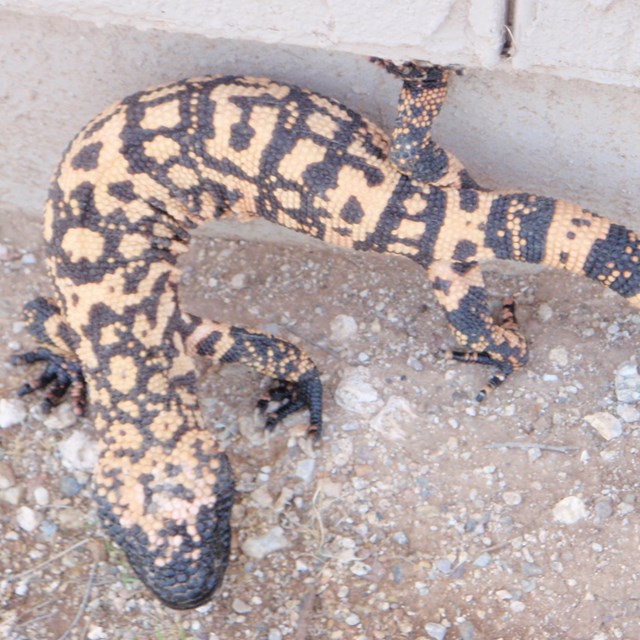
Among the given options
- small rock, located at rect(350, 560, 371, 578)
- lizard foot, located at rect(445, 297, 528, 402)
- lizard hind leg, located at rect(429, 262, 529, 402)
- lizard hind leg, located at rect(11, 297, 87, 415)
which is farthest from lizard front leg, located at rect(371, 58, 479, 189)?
lizard hind leg, located at rect(11, 297, 87, 415)

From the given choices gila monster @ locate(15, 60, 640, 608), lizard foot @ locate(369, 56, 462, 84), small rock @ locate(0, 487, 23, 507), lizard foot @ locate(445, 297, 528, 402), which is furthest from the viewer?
small rock @ locate(0, 487, 23, 507)

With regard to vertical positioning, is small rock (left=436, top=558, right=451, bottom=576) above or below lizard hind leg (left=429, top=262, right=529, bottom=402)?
below

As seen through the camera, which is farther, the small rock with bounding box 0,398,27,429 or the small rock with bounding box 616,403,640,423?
the small rock with bounding box 0,398,27,429

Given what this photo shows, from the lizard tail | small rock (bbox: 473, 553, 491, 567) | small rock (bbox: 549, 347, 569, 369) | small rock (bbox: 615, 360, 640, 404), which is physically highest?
the lizard tail

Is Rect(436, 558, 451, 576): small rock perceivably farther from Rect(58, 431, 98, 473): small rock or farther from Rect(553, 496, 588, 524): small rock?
Rect(58, 431, 98, 473): small rock

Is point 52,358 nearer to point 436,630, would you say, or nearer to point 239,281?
point 239,281

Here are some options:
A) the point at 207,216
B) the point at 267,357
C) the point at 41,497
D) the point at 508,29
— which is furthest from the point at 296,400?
the point at 508,29
